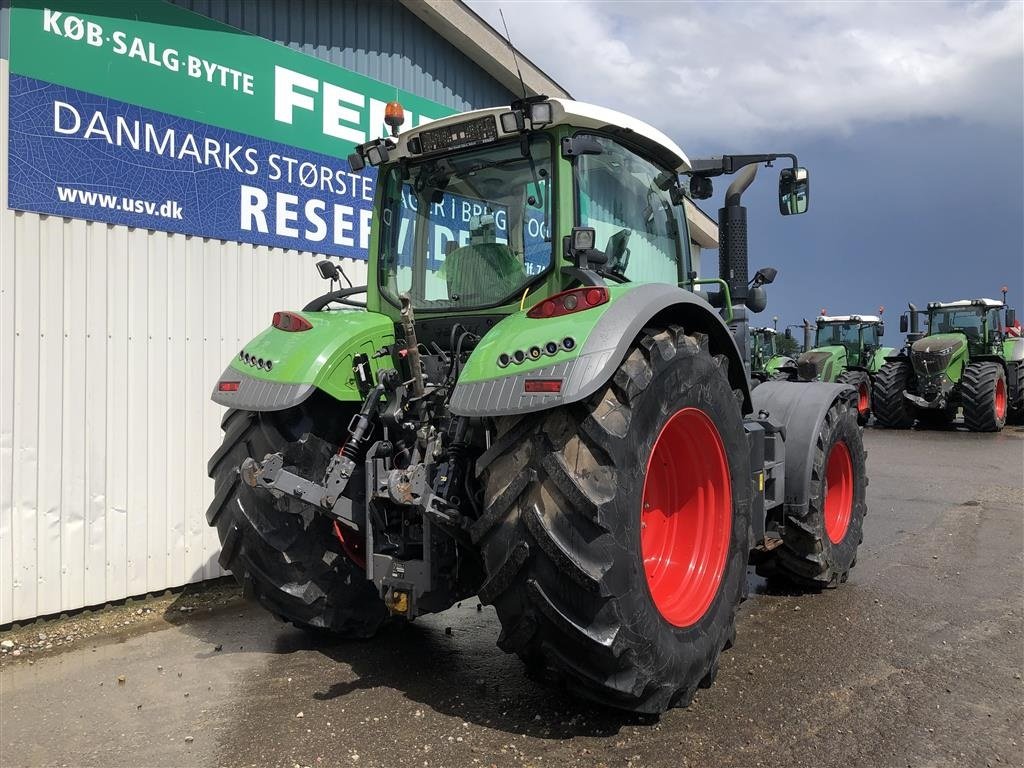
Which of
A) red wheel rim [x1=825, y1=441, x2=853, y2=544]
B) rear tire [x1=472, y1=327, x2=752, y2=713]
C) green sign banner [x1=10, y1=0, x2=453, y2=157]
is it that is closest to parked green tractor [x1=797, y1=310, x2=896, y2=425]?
red wheel rim [x1=825, y1=441, x2=853, y2=544]

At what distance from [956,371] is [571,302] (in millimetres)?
15619

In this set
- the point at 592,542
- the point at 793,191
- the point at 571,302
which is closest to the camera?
the point at 592,542

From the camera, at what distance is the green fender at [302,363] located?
3469 millimetres

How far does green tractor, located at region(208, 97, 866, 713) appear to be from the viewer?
277cm

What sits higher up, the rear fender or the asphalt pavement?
the rear fender

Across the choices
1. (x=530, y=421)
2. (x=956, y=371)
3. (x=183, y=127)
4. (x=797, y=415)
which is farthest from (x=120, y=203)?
(x=956, y=371)

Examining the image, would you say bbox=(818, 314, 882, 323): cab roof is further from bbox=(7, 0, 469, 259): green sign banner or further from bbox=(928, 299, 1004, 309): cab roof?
bbox=(7, 0, 469, 259): green sign banner

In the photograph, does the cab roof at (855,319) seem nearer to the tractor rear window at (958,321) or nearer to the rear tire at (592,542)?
the tractor rear window at (958,321)

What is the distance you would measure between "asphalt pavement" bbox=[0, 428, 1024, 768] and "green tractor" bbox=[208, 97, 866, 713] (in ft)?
0.75

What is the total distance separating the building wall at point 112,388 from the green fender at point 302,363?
1399mm

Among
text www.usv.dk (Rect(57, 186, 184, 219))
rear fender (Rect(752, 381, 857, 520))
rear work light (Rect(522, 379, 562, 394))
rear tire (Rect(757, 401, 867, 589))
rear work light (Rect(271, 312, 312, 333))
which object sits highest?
text www.usv.dk (Rect(57, 186, 184, 219))

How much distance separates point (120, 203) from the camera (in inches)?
189

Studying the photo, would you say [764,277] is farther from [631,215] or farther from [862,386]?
[862,386]

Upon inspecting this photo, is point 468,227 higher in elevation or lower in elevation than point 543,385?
higher
